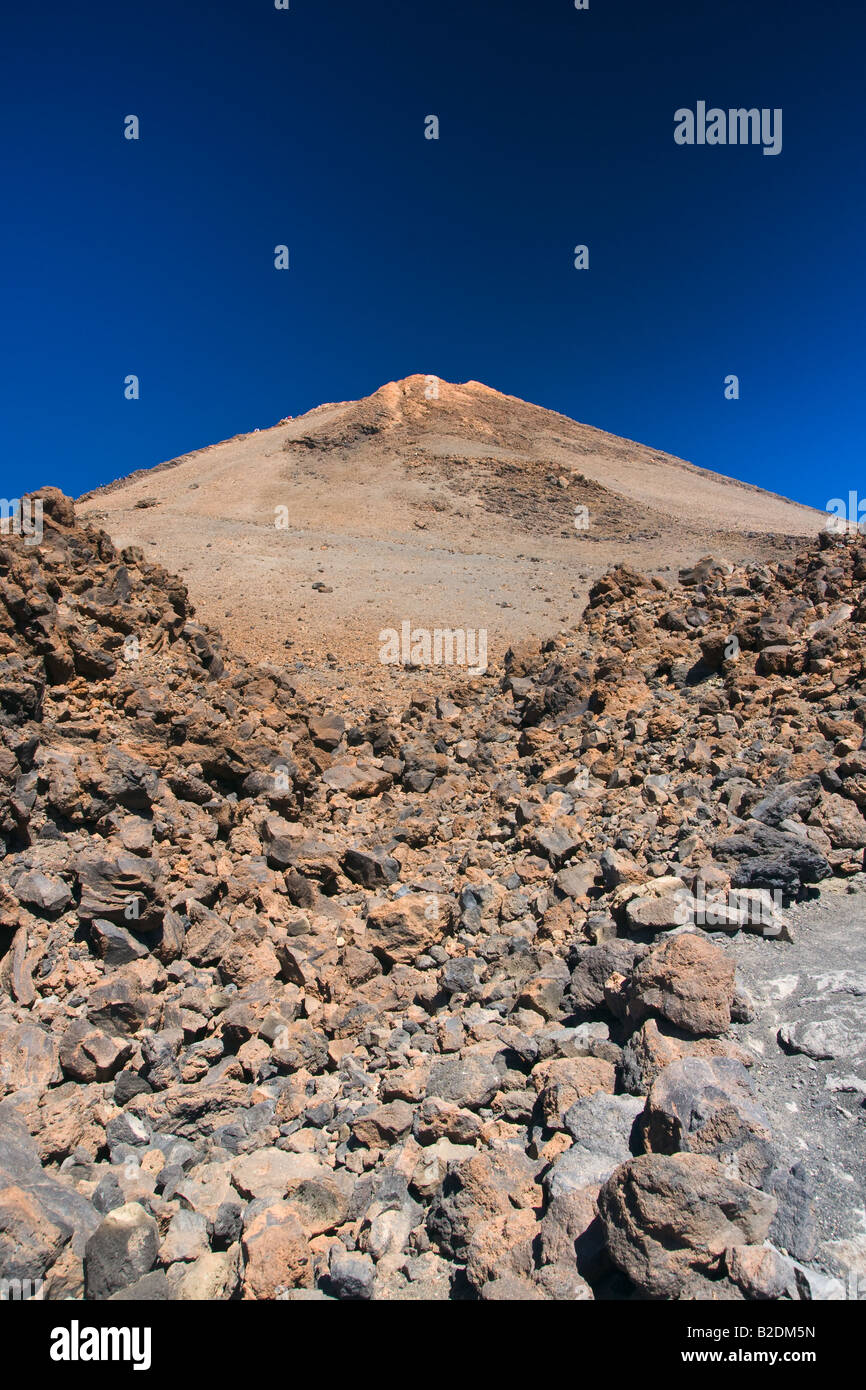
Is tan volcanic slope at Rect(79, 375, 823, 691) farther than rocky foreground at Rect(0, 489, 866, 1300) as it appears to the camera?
Yes

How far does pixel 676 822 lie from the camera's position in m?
5.54

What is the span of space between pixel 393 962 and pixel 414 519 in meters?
28.6

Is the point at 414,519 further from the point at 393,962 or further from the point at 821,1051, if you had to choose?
the point at 821,1051

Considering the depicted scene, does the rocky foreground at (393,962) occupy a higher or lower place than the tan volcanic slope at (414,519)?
lower

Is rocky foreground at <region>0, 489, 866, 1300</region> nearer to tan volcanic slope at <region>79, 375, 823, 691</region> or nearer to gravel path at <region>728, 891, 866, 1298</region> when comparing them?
gravel path at <region>728, 891, 866, 1298</region>

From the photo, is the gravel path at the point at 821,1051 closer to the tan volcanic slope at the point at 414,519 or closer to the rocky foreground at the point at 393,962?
the rocky foreground at the point at 393,962

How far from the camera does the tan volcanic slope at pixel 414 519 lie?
1812 cm

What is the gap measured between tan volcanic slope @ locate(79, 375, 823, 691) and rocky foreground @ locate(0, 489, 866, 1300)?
5890 millimetres

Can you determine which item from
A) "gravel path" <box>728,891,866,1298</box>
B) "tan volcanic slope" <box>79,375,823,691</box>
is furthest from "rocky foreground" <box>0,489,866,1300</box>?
"tan volcanic slope" <box>79,375,823,691</box>

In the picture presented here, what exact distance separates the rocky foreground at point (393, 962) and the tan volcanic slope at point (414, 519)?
19.3 feet

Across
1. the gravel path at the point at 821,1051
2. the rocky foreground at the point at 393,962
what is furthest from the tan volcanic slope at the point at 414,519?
the gravel path at the point at 821,1051

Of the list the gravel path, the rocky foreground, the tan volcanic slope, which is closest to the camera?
the gravel path

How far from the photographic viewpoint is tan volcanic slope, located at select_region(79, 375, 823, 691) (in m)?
18.1
